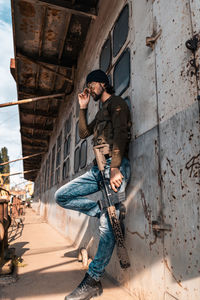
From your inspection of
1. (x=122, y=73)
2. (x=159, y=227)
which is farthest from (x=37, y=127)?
(x=159, y=227)

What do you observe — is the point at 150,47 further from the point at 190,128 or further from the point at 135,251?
the point at 135,251

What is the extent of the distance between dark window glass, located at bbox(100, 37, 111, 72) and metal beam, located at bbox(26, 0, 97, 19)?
124cm

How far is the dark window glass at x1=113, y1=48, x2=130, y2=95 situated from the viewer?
8.16ft

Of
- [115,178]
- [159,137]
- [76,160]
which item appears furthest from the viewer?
[76,160]

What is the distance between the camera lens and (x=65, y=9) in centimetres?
412

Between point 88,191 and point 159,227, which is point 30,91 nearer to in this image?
point 88,191

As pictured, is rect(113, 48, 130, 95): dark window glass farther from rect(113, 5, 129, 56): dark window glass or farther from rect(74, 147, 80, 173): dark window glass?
rect(74, 147, 80, 173): dark window glass

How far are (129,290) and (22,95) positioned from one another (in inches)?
267

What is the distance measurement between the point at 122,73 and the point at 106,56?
86cm

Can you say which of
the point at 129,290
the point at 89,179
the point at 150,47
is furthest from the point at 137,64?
the point at 129,290

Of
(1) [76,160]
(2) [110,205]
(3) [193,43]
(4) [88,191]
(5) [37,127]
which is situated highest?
(5) [37,127]

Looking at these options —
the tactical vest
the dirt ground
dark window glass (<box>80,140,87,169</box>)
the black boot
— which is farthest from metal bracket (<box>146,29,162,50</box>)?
dark window glass (<box>80,140,87,169</box>)

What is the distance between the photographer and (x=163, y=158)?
1.63 m

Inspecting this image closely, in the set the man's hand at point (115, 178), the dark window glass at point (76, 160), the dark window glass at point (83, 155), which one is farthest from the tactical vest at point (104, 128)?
the dark window glass at point (76, 160)
